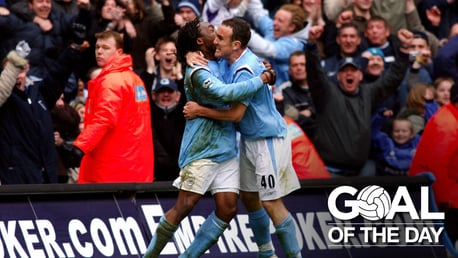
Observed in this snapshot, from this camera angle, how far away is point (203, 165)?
485 inches

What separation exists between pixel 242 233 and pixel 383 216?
1.72m

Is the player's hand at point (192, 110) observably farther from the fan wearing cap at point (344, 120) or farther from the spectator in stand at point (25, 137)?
the fan wearing cap at point (344, 120)

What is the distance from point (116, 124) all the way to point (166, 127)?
1526 millimetres

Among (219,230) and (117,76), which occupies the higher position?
(117,76)

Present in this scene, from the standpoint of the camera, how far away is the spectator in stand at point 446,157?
50.2 feet

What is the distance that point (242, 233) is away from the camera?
14.4 meters

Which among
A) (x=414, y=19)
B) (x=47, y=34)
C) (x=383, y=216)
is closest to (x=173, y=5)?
(x=47, y=34)

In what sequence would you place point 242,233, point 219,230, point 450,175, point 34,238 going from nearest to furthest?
point 219,230, point 34,238, point 242,233, point 450,175

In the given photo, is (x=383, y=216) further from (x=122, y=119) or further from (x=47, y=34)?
(x=47, y=34)

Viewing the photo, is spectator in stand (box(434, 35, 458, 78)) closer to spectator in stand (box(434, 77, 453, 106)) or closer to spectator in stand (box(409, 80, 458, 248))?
spectator in stand (box(434, 77, 453, 106))

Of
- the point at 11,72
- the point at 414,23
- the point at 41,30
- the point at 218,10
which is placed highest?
the point at 41,30

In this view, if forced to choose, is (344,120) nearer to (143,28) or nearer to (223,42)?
(143,28)

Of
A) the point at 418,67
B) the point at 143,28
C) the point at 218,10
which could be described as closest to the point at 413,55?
the point at 418,67

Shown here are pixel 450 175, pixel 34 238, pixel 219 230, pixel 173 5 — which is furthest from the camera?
pixel 173 5
